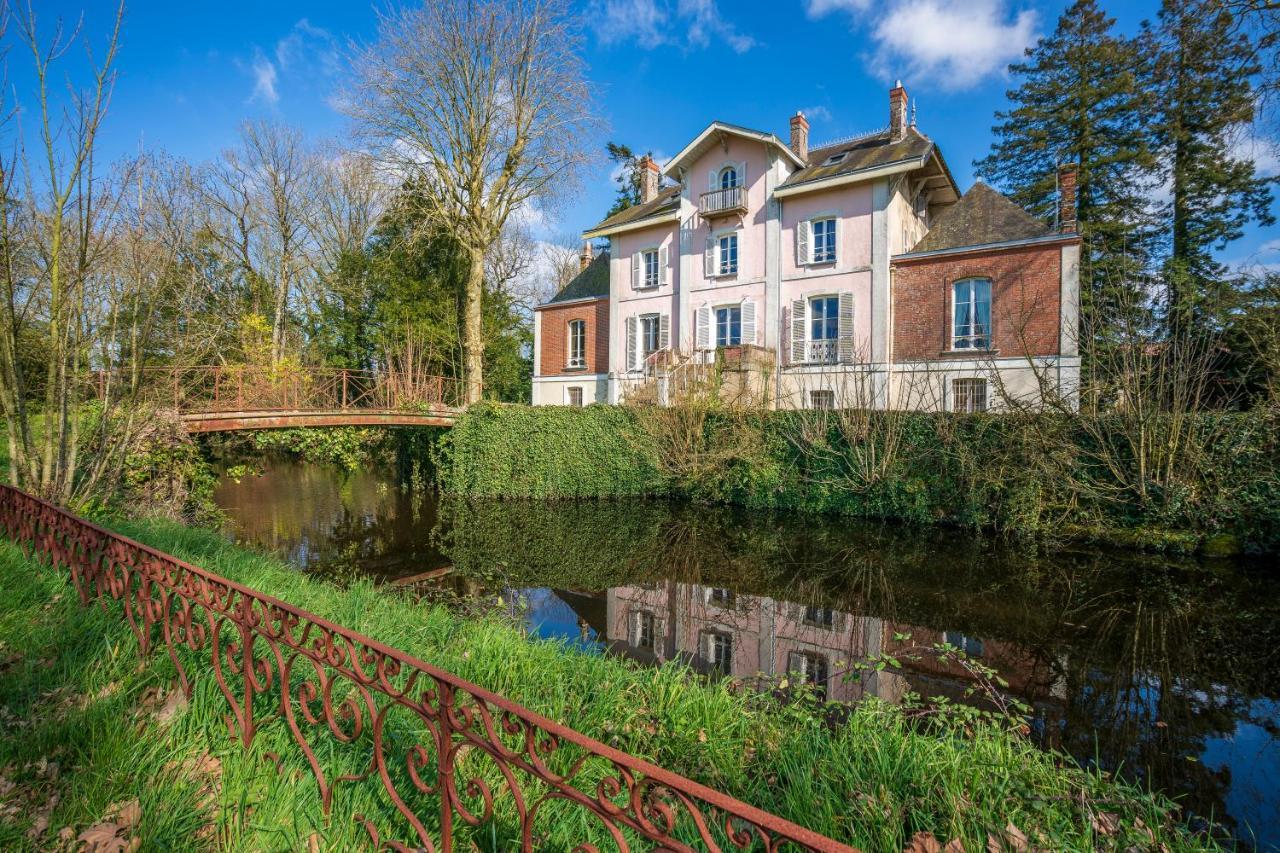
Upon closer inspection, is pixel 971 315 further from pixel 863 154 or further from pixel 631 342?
pixel 631 342

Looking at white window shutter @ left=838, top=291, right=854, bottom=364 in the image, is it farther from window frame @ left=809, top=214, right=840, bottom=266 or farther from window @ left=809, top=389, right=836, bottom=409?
window frame @ left=809, top=214, right=840, bottom=266

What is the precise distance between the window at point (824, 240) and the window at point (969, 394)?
18.5ft

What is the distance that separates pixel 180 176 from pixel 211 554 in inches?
203

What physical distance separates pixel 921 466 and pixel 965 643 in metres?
7.25

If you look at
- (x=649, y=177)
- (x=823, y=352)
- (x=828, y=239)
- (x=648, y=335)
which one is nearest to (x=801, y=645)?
(x=823, y=352)

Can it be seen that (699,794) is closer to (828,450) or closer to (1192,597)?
(1192,597)

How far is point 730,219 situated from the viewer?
70.8 ft

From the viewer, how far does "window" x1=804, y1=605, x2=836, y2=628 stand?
7.17 m

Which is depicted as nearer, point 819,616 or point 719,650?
point 719,650

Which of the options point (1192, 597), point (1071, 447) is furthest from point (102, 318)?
point (1071, 447)

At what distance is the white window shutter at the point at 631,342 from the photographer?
76.7 ft

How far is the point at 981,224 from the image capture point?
18.1m

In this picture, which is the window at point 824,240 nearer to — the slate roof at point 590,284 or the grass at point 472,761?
the slate roof at point 590,284

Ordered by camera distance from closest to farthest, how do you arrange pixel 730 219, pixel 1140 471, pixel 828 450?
pixel 1140 471, pixel 828 450, pixel 730 219
